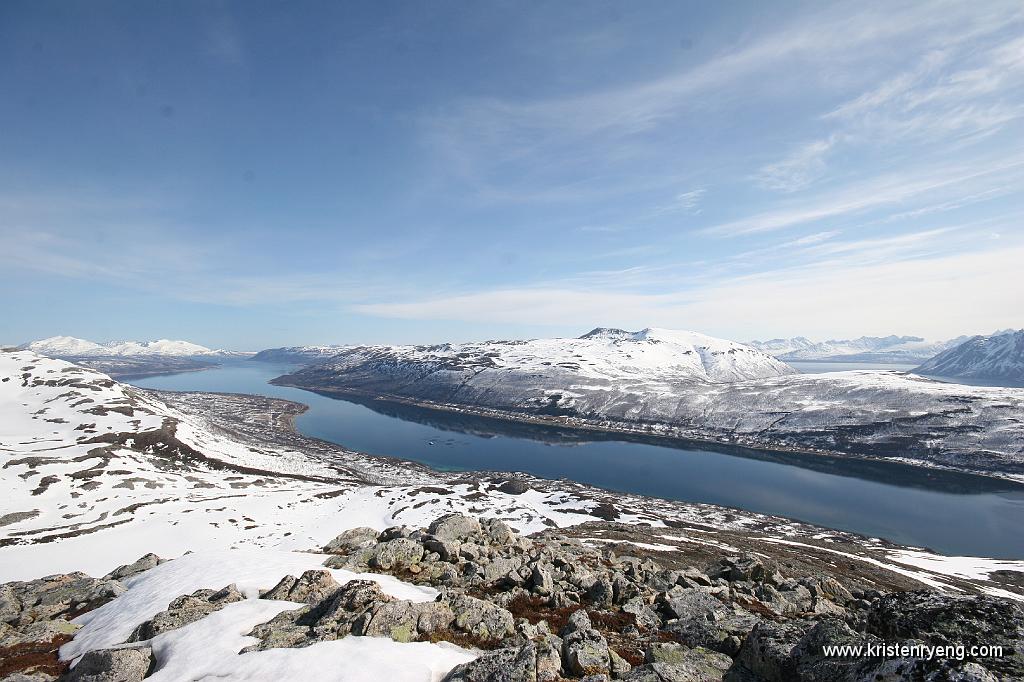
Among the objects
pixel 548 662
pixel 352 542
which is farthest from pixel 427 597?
pixel 352 542

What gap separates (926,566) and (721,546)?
28.0 meters

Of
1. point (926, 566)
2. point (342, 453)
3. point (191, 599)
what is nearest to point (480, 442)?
point (342, 453)

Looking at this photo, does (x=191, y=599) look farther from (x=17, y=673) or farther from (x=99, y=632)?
(x=17, y=673)

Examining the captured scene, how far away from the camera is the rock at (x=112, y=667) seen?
1192cm

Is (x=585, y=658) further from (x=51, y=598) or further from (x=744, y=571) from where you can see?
(x=51, y=598)

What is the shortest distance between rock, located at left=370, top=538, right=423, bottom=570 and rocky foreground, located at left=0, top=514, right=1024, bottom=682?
9 cm

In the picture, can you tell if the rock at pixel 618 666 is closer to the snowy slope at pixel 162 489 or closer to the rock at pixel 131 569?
the rock at pixel 131 569

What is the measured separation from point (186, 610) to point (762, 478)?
5551 inches

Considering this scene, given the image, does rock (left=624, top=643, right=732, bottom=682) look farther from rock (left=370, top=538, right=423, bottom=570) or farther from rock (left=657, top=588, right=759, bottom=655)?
rock (left=370, top=538, right=423, bottom=570)

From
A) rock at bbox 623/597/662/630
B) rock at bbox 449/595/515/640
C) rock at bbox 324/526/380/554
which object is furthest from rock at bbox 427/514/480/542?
rock at bbox 623/597/662/630

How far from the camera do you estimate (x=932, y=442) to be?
141500mm

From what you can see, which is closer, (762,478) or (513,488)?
(513,488)

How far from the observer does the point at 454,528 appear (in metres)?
30.7

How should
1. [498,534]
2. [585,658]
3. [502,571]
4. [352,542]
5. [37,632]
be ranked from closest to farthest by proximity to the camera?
[585,658]
[37,632]
[502,571]
[352,542]
[498,534]
